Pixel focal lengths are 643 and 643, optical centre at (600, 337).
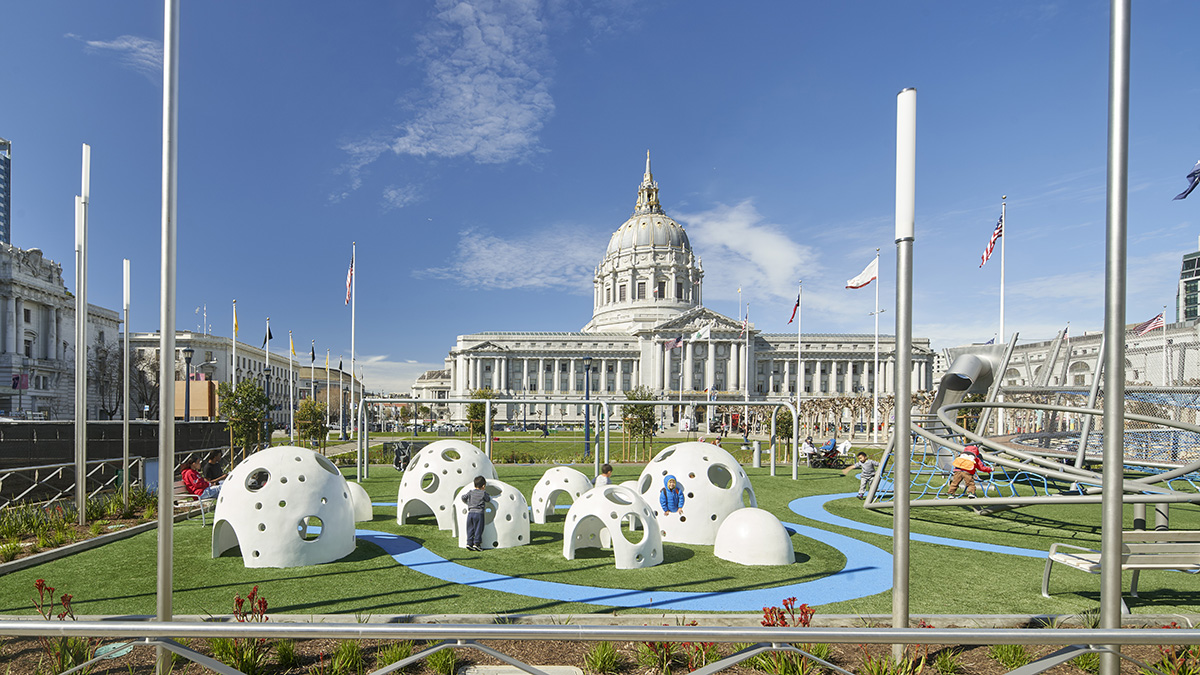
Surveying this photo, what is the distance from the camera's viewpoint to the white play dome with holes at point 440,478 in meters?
13.8

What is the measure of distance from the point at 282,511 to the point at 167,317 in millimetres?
5425

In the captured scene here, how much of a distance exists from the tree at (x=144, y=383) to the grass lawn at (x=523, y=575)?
263 feet

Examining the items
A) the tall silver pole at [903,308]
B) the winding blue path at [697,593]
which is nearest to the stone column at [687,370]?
the winding blue path at [697,593]

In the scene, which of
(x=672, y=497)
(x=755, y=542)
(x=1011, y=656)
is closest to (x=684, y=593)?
Result: (x=755, y=542)

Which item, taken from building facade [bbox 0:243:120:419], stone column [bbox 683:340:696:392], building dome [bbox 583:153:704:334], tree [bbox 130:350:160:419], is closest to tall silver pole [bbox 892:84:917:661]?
building facade [bbox 0:243:120:419]

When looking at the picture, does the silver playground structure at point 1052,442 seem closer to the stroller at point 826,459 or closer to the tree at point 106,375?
the stroller at point 826,459

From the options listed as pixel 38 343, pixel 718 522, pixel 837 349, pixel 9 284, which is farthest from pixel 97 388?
pixel 837 349

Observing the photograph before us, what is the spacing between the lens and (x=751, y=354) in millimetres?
116750

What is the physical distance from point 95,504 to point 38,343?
78559 mm

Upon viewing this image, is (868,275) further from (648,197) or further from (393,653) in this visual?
(648,197)

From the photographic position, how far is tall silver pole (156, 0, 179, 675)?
18.4 ft

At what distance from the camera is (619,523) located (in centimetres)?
1039

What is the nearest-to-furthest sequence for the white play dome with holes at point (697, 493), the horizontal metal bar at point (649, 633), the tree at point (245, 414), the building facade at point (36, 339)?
the horizontal metal bar at point (649, 633)
the white play dome with holes at point (697, 493)
the tree at point (245, 414)
the building facade at point (36, 339)

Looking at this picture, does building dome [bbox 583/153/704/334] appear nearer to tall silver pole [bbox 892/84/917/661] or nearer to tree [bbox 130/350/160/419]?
tree [bbox 130/350/160/419]
